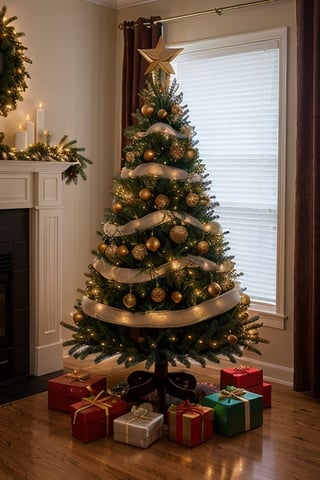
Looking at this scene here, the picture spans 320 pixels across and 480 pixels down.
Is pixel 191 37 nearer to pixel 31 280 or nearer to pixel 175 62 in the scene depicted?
Answer: pixel 175 62

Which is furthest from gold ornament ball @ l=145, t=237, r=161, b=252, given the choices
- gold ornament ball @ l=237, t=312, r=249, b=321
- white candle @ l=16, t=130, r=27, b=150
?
white candle @ l=16, t=130, r=27, b=150

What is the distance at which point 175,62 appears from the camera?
4.90 m

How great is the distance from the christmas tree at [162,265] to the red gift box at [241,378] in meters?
0.23

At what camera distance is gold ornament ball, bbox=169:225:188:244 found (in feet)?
11.7

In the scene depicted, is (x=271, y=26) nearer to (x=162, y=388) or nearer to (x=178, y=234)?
(x=178, y=234)

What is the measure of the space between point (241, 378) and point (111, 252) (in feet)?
3.58

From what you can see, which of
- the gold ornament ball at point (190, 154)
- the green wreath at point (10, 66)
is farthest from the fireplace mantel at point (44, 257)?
the gold ornament ball at point (190, 154)

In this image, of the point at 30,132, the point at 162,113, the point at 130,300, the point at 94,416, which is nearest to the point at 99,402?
the point at 94,416

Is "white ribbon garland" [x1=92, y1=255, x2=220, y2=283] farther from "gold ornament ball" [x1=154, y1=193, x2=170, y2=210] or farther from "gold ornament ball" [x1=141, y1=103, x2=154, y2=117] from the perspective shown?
"gold ornament ball" [x1=141, y1=103, x2=154, y2=117]

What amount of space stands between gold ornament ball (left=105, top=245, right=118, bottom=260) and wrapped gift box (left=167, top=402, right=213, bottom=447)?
917mm

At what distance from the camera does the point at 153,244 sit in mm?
3566

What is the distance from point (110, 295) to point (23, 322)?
0.98 metres

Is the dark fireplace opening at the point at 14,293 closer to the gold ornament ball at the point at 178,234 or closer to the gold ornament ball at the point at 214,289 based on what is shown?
the gold ornament ball at the point at 178,234

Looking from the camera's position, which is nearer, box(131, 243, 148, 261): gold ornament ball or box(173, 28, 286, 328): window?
box(131, 243, 148, 261): gold ornament ball
